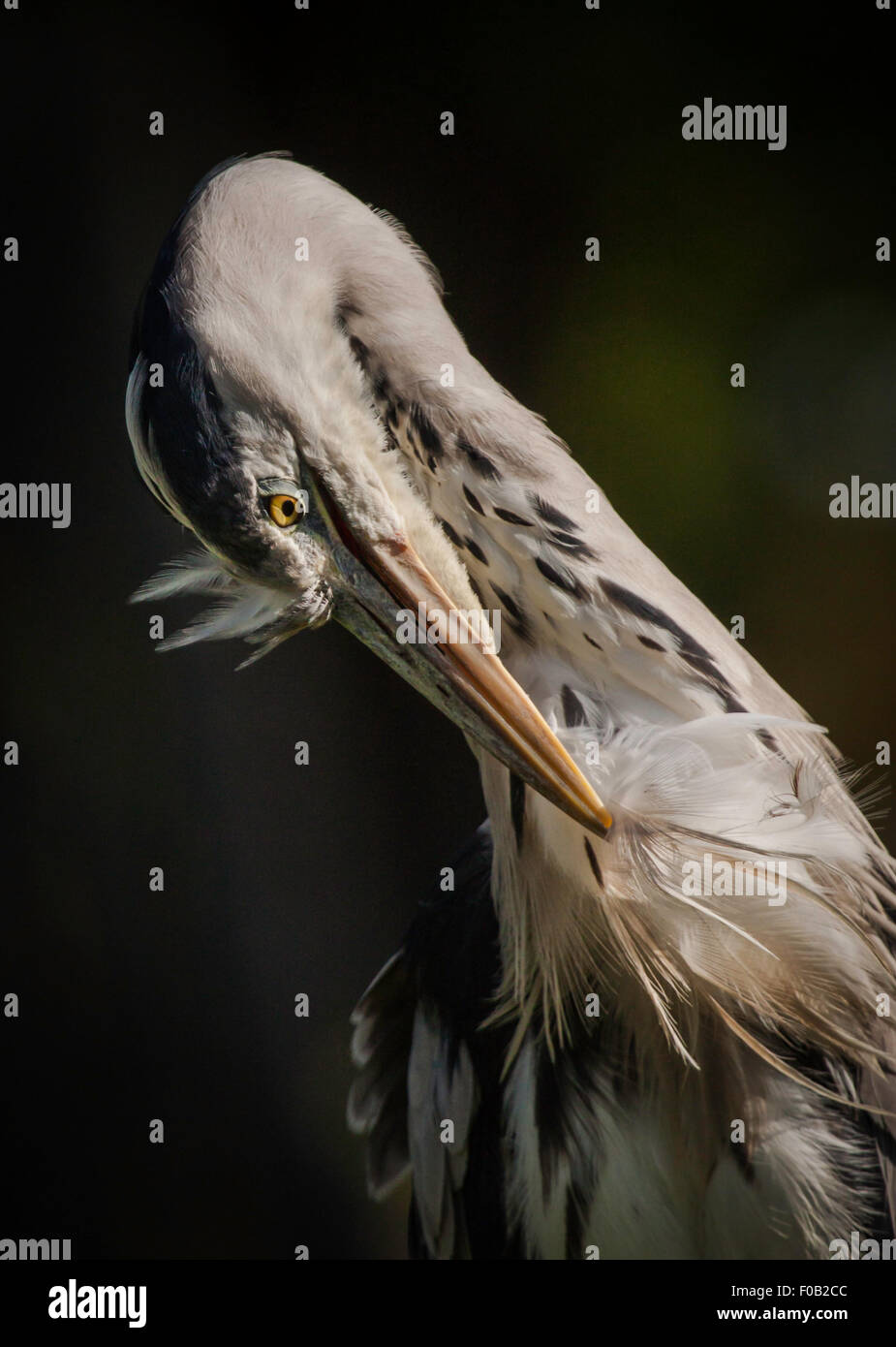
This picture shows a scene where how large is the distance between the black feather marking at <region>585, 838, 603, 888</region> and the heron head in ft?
0.15

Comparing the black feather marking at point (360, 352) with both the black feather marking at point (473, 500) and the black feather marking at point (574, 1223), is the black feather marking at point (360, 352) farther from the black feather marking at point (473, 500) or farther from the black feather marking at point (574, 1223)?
the black feather marking at point (574, 1223)

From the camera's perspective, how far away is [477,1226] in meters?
0.95

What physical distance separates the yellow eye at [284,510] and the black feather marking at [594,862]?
291 millimetres

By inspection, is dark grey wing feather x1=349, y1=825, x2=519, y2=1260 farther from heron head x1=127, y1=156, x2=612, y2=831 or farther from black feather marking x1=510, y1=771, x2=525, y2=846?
heron head x1=127, y1=156, x2=612, y2=831

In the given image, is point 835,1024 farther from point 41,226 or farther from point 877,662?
point 41,226

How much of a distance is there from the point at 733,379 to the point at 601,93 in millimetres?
330

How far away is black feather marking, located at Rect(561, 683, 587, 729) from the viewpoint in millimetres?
779

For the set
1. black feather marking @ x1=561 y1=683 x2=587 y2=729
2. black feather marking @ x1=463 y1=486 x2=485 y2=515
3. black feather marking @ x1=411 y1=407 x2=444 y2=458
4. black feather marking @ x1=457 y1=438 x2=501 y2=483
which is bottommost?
black feather marking @ x1=561 y1=683 x2=587 y2=729

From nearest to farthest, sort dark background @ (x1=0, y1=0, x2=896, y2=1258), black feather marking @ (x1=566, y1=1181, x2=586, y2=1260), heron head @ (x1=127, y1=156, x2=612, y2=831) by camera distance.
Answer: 1. heron head @ (x1=127, y1=156, x2=612, y2=831)
2. black feather marking @ (x1=566, y1=1181, x2=586, y2=1260)
3. dark background @ (x1=0, y1=0, x2=896, y2=1258)

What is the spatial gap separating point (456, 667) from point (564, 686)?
3.7 inches

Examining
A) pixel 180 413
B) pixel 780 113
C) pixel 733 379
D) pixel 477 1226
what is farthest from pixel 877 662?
pixel 180 413

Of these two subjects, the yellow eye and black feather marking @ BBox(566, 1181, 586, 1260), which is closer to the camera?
the yellow eye

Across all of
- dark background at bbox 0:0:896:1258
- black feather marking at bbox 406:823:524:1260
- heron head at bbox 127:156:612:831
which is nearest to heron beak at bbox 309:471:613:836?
heron head at bbox 127:156:612:831

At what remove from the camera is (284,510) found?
0.73 meters
